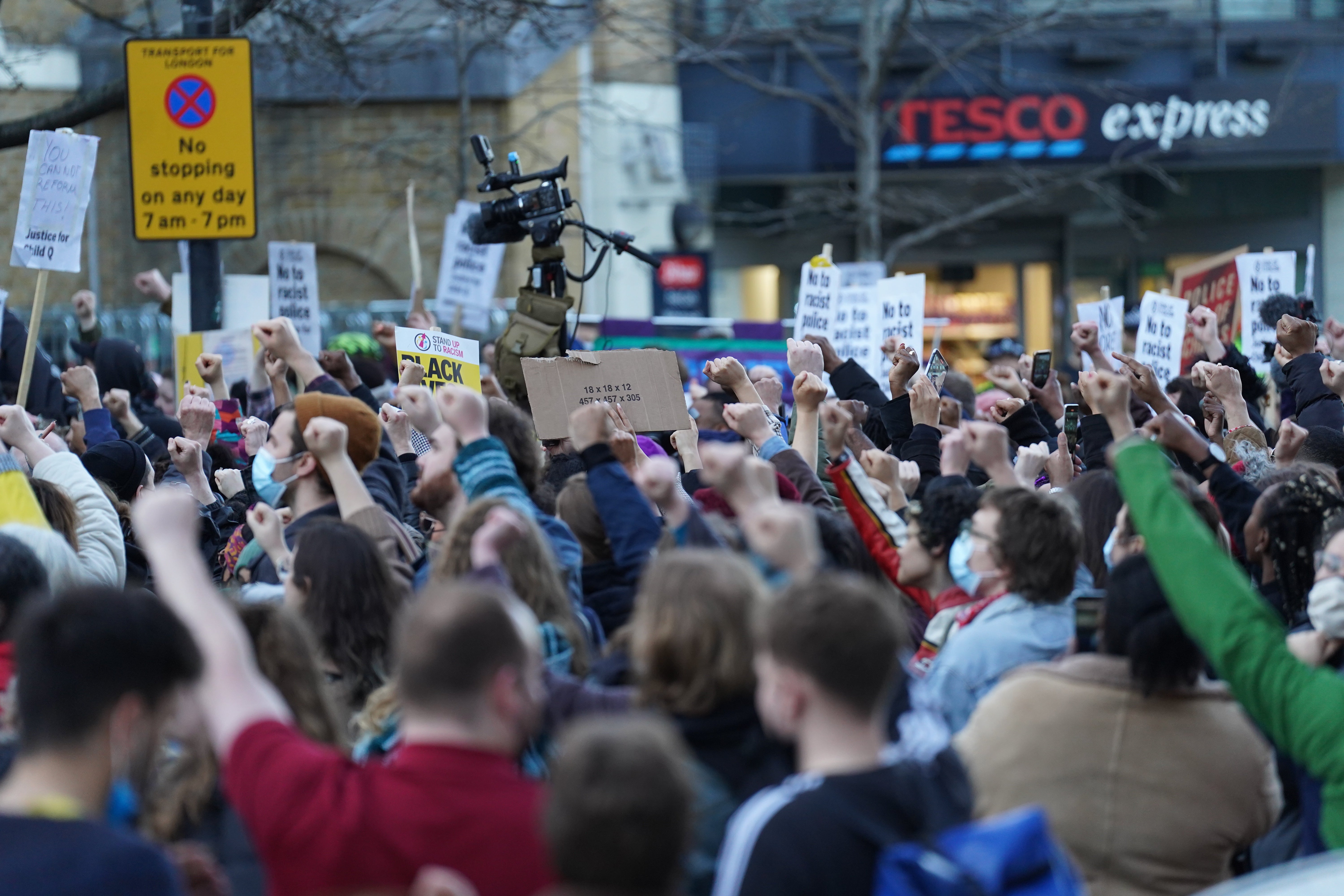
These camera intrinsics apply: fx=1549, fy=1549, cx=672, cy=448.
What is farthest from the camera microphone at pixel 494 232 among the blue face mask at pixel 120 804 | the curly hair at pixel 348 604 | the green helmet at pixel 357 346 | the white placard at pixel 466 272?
the blue face mask at pixel 120 804

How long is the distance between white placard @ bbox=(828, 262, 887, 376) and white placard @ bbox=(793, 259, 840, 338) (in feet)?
0.17

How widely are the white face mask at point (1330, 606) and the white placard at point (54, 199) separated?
20.3ft

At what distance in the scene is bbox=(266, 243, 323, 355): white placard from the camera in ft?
32.8

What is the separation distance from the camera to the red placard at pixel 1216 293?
10.4 metres

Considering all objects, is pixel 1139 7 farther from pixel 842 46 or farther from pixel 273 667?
pixel 273 667

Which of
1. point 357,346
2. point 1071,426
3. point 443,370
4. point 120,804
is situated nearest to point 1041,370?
point 1071,426

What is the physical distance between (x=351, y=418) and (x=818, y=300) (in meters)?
4.66

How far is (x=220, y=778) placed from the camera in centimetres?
284

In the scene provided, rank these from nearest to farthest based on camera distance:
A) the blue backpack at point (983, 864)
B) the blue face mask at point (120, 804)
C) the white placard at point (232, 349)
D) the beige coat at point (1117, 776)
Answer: the blue backpack at point (983, 864)
the blue face mask at point (120, 804)
the beige coat at point (1117, 776)
the white placard at point (232, 349)

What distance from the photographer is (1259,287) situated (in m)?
9.98

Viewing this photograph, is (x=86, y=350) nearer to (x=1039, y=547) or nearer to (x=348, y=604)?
(x=348, y=604)

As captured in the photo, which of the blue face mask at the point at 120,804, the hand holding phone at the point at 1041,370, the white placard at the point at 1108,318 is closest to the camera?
the blue face mask at the point at 120,804

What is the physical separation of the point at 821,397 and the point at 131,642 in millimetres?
3193

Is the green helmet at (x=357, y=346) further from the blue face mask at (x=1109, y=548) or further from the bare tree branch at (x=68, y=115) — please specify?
the blue face mask at (x=1109, y=548)
